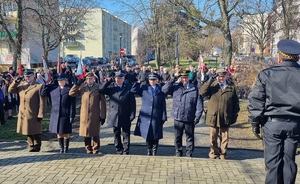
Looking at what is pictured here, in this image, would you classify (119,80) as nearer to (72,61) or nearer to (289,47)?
(289,47)

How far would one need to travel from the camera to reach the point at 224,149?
6555mm

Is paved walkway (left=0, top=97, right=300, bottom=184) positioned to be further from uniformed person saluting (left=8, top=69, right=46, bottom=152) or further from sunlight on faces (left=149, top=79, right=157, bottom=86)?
sunlight on faces (left=149, top=79, right=157, bottom=86)

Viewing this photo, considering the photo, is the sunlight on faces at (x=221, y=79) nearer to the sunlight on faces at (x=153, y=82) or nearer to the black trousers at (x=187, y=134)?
the black trousers at (x=187, y=134)

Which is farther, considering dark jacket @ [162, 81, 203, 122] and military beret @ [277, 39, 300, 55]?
dark jacket @ [162, 81, 203, 122]

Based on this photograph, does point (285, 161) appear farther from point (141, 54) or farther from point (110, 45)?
point (110, 45)

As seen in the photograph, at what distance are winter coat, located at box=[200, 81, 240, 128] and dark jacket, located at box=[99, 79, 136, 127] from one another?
1594mm

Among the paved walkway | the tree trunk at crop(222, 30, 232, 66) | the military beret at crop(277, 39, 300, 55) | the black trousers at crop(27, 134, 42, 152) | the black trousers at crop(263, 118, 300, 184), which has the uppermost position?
the tree trunk at crop(222, 30, 232, 66)

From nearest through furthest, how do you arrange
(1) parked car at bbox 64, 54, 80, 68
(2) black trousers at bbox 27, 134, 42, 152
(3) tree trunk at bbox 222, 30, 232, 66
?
(2) black trousers at bbox 27, 134, 42, 152 < (3) tree trunk at bbox 222, 30, 232, 66 < (1) parked car at bbox 64, 54, 80, 68

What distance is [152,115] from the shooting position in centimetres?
675

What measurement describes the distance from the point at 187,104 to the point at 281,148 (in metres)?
2.69

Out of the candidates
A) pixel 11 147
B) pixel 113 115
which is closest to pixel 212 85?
pixel 113 115

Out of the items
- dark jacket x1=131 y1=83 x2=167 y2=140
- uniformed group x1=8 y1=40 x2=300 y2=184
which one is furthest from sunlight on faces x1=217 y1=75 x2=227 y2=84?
dark jacket x1=131 y1=83 x2=167 y2=140

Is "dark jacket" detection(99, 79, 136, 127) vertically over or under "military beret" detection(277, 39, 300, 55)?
under

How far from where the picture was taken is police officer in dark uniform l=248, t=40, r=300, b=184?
12.8 feet
